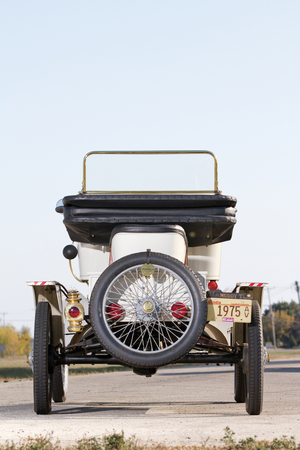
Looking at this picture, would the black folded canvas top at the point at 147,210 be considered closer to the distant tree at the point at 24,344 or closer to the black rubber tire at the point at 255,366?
the black rubber tire at the point at 255,366

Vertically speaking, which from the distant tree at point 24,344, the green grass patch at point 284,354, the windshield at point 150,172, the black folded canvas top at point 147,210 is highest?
the windshield at point 150,172

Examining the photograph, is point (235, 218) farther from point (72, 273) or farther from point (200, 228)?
point (72, 273)

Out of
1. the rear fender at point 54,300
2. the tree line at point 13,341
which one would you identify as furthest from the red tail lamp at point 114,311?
the tree line at point 13,341

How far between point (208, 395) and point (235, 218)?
483 centimetres

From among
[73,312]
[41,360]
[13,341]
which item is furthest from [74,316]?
[13,341]

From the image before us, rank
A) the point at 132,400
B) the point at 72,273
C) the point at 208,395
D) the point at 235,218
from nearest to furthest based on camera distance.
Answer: the point at 235,218 → the point at 72,273 → the point at 132,400 → the point at 208,395

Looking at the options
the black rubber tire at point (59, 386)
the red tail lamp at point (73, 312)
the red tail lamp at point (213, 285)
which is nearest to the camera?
the red tail lamp at point (73, 312)

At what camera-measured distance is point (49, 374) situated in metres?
6.48

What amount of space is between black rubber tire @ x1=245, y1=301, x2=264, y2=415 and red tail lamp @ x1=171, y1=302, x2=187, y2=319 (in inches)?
39.1

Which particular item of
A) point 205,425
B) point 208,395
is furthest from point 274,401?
point 205,425

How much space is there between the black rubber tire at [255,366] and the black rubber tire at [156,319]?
3.27 feet

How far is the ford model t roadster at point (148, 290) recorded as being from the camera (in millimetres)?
5559

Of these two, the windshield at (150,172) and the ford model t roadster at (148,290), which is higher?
the windshield at (150,172)

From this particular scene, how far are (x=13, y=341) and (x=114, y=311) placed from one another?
118 m
